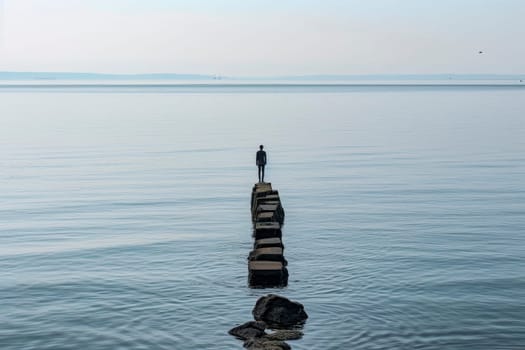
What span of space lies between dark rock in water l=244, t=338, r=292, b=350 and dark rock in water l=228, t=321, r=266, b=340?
0.42 metres

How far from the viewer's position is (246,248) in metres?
34.1

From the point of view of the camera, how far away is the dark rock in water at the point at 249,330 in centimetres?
2152

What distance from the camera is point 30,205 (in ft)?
151

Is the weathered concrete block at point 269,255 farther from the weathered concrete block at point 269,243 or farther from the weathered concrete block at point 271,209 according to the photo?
the weathered concrete block at point 271,209

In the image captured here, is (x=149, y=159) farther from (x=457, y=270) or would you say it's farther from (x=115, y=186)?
(x=457, y=270)

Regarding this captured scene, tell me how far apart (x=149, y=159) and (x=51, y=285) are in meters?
43.8

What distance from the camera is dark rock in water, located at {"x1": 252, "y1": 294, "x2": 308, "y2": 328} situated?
2272 cm

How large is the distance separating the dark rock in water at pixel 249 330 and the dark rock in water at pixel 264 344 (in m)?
0.42

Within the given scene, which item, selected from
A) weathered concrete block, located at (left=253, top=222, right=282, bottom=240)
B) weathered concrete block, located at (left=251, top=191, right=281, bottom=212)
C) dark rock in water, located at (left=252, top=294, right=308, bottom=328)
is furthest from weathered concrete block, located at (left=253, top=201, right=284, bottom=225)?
dark rock in water, located at (left=252, top=294, right=308, bottom=328)

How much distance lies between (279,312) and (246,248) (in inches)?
449

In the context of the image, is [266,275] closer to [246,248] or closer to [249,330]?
[249,330]

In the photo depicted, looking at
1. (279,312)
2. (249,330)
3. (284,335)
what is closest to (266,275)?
(279,312)

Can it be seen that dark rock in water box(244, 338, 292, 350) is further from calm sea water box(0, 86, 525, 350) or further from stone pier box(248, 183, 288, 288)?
stone pier box(248, 183, 288, 288)

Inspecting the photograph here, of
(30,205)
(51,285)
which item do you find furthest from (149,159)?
(51,285)
